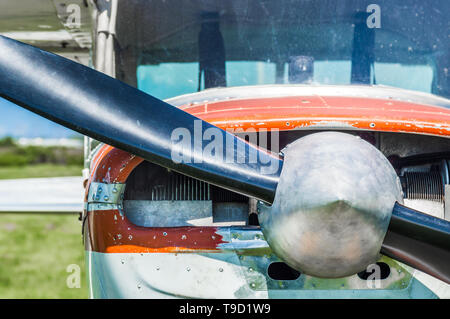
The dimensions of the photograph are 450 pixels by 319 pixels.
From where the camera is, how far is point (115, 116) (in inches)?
75.4

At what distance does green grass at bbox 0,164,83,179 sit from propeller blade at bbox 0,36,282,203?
61.4ft

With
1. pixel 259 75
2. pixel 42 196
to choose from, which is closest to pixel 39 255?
A: pixel 42 196

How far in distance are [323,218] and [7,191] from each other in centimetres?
653

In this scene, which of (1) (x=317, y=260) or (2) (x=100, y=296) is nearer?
(1) (x=317, y=260)

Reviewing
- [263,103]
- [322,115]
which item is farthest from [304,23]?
[322,115]

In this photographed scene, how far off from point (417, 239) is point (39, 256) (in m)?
11.4

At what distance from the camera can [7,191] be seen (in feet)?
23.7

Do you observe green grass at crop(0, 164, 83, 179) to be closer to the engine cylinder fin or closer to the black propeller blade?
the black propeller blade

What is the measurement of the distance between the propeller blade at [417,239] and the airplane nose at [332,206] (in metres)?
0.06

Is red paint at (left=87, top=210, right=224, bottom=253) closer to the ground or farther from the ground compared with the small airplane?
closer to the ground

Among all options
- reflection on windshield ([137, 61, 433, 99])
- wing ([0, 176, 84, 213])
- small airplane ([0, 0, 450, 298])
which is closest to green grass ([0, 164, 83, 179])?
wing ([0, 176, 84, 213])

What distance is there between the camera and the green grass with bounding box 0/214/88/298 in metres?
7.63

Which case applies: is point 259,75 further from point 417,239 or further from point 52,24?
point 52,24
